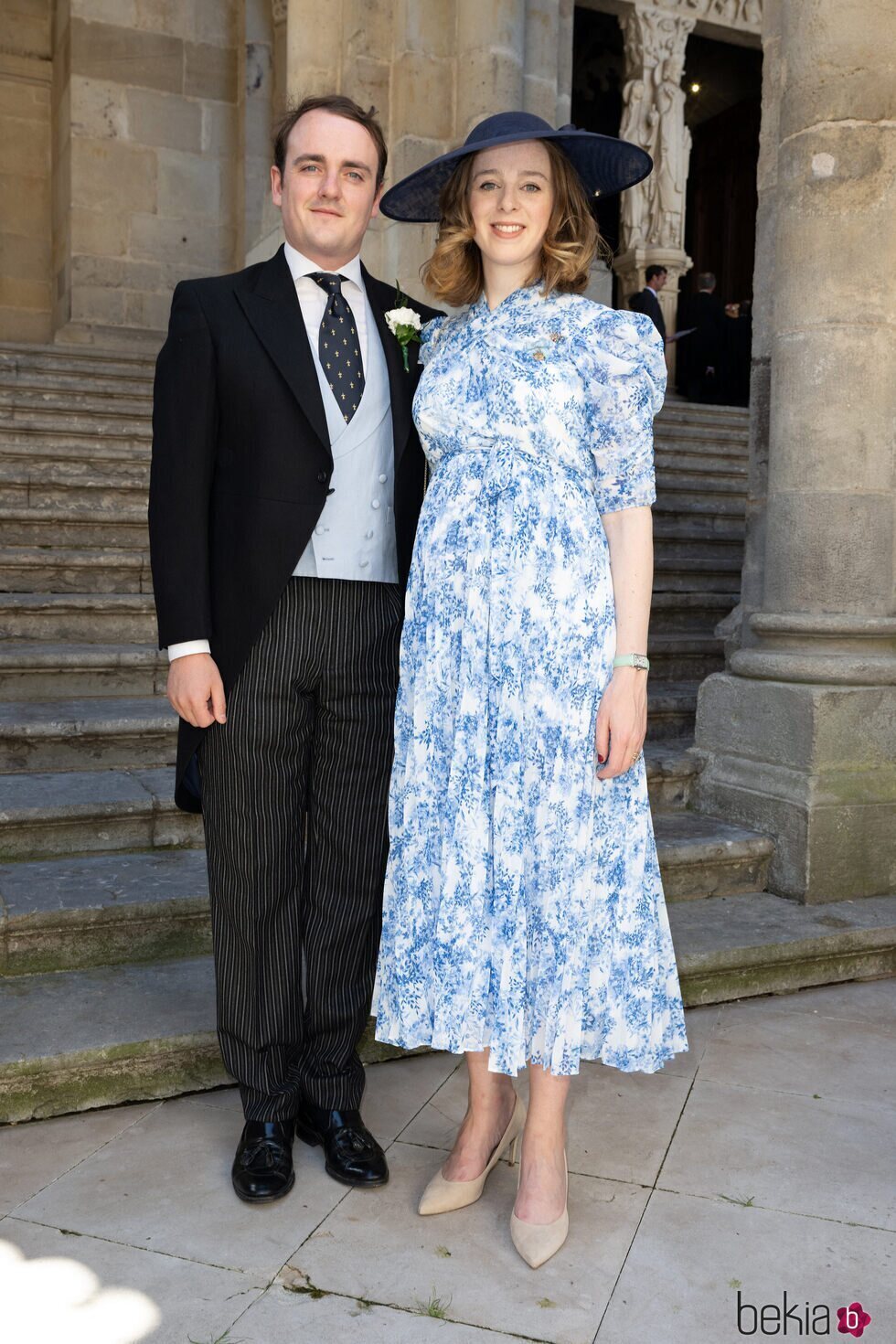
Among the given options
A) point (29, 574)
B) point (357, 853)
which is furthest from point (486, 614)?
point (29, 574)

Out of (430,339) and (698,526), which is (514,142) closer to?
(430,339)

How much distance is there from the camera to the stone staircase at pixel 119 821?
8.95 feet

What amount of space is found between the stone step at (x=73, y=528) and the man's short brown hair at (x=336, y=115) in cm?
298

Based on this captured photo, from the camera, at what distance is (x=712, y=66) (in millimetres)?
14648

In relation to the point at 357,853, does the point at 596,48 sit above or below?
above

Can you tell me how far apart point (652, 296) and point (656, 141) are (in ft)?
5.61

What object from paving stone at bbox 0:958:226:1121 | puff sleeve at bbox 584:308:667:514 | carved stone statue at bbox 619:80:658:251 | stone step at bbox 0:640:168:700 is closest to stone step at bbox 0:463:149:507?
stone step at bbox 0:640:168:700

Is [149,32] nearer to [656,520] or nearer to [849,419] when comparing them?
[656,520]

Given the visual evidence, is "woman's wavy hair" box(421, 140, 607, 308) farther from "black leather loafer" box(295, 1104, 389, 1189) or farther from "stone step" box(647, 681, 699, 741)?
"stone step" box(647, 681, 699, 741)

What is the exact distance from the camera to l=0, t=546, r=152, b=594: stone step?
15.6ft

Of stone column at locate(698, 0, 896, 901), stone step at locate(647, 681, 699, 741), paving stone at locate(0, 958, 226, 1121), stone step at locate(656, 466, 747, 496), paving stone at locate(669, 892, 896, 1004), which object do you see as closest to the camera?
paving stone at locate(0, 958, 226, 1121)

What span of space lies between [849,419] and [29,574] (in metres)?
3.05

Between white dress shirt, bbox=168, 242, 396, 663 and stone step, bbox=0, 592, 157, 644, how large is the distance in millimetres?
2458
